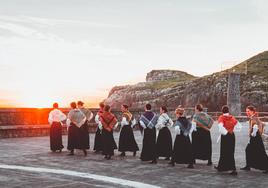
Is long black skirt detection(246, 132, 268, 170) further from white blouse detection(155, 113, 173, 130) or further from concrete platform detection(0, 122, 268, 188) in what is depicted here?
white blouse detection(155, 113, 173, 130)

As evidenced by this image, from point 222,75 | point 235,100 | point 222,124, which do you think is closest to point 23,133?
point 222,124

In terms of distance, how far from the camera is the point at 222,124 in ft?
36.9

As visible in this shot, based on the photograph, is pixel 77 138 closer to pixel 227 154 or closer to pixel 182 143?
pixel 182 143

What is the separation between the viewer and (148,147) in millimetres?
13188

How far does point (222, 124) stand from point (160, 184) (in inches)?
119

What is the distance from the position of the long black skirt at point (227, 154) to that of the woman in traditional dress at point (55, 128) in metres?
6.51

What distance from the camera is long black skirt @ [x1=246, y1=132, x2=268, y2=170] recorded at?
11.3 metres

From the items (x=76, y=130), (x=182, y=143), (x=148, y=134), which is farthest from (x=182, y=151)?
(x=76, y=130)

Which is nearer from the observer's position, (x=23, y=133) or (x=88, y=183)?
(x=88, y=183)

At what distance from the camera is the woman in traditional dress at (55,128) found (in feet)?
49.9

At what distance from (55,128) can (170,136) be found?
4.60 metres

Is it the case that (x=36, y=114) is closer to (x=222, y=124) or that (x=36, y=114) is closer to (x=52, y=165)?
(x=52, y=165)

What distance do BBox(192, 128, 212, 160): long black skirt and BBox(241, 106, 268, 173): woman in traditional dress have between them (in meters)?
1.66

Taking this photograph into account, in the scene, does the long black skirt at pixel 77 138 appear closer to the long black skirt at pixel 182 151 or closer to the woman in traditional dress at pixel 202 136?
the long black skirt at pixel 182 151
